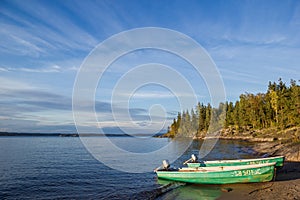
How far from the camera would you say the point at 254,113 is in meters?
88.2

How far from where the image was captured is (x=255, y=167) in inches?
746

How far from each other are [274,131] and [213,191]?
214ft

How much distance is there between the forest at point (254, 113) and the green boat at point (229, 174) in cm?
4738

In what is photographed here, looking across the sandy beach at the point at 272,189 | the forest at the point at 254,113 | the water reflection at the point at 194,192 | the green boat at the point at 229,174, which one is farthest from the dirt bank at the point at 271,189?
the forest at the point at 254,113

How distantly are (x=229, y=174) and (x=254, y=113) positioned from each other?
7529cm

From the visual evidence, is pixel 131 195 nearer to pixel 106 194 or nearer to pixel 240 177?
pixel 106 194

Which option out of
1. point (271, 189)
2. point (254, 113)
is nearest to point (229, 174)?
point (271, 189)

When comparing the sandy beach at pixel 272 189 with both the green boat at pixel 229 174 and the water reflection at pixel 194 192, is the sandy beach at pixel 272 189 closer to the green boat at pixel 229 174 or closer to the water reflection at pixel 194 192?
the green boat at pixel 229 174

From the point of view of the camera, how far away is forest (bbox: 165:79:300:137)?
66.5m

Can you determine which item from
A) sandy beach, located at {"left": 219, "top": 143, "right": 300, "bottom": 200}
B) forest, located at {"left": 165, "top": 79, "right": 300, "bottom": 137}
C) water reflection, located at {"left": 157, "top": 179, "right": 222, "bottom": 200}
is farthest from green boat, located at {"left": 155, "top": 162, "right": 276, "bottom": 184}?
forest, located at {"left": 165, "top": 79, "right": 300, "bottom": 137}

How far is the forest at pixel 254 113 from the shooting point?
66494 mm

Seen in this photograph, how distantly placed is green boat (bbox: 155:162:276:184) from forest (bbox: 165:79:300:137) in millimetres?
47380

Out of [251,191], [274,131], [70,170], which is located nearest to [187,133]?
[274,131]

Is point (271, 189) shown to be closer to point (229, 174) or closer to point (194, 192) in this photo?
point (229, 174)
